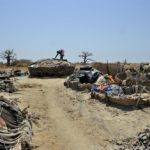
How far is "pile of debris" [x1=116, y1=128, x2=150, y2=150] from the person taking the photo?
11.7m

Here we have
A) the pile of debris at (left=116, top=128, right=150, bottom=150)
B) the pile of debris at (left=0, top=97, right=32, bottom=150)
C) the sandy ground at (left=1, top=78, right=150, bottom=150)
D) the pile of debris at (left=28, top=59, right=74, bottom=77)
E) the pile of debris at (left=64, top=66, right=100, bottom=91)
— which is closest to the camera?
the pile of debris at (left=0, top=97, right=32, bottom=150)

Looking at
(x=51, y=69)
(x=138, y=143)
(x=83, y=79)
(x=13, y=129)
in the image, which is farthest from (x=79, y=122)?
(x=51, y=69)

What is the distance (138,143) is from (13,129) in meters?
3.67

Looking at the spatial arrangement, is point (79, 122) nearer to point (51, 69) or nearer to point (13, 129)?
point (13, 129)

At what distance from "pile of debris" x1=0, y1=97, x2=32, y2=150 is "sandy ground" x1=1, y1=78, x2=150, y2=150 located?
0.66m

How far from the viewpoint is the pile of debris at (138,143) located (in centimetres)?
1166

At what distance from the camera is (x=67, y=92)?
22.6 m

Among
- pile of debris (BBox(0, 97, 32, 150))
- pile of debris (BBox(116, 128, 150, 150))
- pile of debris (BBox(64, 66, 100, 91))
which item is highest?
pile of debris (BBox(64, 66, 100, 91))

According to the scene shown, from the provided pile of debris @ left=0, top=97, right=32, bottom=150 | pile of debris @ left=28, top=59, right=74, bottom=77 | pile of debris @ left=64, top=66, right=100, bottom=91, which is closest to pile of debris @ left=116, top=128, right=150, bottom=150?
pile of debris @ left=0, top=97, right=32, bottom=150

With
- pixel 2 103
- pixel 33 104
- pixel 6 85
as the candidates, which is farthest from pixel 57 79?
pixel 2 103

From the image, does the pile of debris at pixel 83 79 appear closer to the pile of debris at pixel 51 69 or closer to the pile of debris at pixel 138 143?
the pile of debris at pixel 51 69

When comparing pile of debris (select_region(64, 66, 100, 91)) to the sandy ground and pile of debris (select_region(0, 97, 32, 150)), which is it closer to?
the sandy ground

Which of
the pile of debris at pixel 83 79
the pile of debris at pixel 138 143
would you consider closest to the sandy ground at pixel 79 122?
the pile of debris at pixel 138 143

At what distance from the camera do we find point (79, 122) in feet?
49.5
